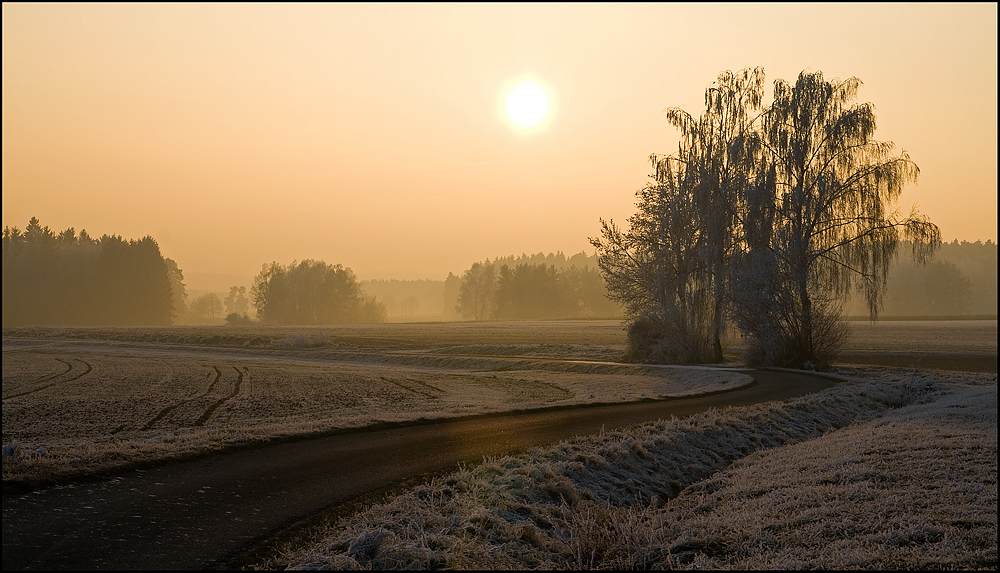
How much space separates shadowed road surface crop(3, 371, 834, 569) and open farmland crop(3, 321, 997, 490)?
1025 mm

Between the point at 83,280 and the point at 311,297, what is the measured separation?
158 ft

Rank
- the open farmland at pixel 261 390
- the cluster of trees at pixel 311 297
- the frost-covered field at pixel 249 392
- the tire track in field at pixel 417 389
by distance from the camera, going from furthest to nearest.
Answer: the cluster of trees at pixel 311 297 < the tire track in field at pixel 417 389 < the open farmland at pixel 261 390 < the frost-covered field at pixel 249 392

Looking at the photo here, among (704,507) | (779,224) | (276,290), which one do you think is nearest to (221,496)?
(704,507)

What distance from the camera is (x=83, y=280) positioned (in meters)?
132

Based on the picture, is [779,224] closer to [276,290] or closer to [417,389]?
[417,389]

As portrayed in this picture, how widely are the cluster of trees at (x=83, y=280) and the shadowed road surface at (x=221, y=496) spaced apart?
124711 mm

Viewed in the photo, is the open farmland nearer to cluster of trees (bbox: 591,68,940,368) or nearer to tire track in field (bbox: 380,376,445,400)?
tire track in field (bbox: 380,376,445,400)

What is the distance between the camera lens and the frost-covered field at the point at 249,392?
14.6 m

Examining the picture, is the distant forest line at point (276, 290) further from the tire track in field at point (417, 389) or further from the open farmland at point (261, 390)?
the tire track in field at point (417, 389)

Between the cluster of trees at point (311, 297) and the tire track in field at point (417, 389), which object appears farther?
the cluster of trees at point (311, 297)

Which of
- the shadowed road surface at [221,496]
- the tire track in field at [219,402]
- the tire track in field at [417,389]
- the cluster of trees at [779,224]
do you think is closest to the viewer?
the shadowed road surface at [221,496]

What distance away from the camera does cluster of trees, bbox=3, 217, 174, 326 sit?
4840 inches

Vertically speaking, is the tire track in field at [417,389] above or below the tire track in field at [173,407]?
below

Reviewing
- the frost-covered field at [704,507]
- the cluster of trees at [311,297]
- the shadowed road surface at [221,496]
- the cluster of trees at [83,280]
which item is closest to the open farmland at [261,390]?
the shadowed road surface at [221,496]
